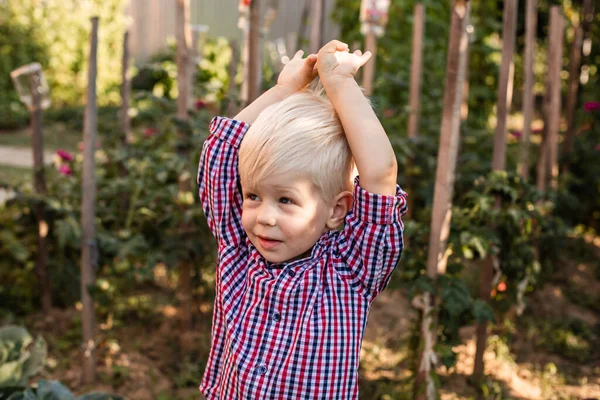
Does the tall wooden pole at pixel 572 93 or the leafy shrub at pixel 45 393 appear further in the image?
the tall wooden pole at pixel 572 93

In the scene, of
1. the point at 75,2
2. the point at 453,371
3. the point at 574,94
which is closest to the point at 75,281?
the point at 453,371

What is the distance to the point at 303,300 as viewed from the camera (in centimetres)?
134

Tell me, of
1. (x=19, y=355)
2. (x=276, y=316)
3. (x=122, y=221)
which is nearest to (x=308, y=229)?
(x=276, y=316)

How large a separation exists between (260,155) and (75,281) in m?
2.25

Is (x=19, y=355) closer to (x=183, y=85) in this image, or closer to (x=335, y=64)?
(x=183, y=85)

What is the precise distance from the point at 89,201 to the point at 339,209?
1578mm

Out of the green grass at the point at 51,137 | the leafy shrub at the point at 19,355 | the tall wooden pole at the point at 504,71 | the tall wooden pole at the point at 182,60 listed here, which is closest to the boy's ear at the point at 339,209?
the leafy shrub at the point at 19,355

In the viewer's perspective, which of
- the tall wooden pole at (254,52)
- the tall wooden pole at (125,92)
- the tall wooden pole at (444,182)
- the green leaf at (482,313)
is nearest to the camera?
the tall wooden pole at (444,182)

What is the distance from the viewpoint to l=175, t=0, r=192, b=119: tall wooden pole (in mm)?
3043

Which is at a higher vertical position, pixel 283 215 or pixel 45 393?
pixel 283 215

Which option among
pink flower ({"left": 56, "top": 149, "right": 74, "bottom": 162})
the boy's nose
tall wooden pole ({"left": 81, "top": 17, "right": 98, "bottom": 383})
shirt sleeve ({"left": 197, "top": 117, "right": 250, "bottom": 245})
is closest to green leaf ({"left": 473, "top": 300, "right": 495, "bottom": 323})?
shirt sleeve ({"left": 197, "top": 117, "right": 250, "bottom": 245})

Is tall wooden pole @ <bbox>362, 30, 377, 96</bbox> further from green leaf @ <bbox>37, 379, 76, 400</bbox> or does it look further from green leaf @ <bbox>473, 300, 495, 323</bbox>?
green leaf @ <bbox>37, 379, 76, 400</bbox>

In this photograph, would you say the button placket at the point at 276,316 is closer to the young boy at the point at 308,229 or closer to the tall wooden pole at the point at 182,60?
the young boy at the point at 308,229

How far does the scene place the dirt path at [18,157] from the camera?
640 centimetres
